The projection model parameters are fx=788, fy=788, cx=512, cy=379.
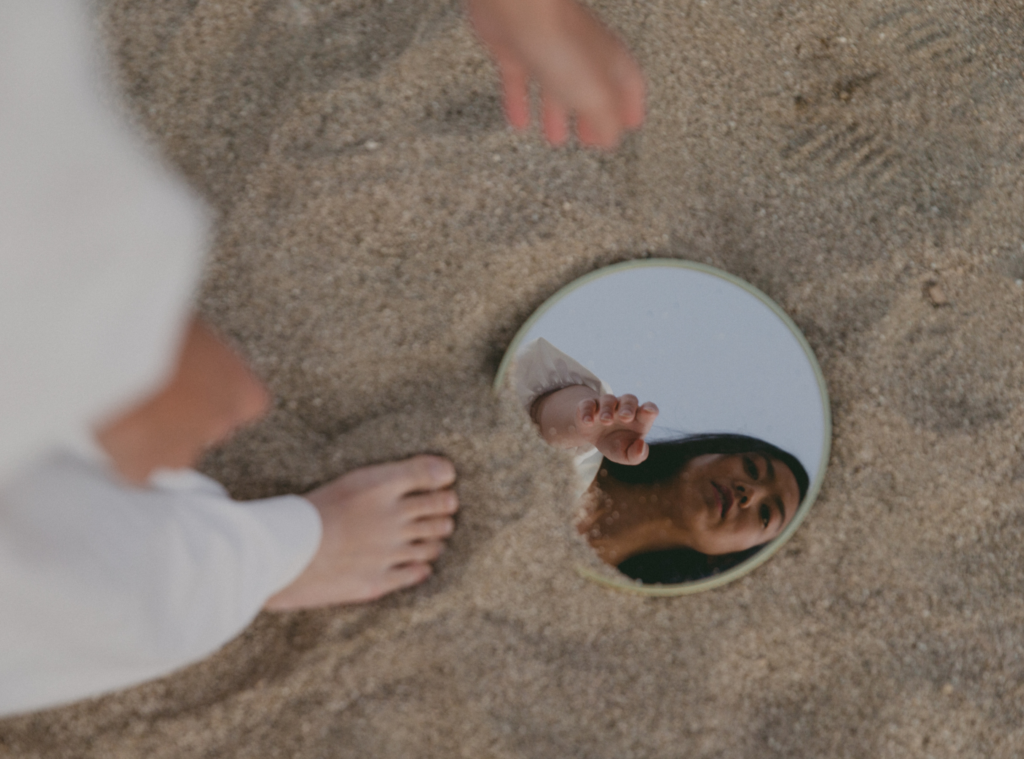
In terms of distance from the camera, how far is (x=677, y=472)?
1.10 metres

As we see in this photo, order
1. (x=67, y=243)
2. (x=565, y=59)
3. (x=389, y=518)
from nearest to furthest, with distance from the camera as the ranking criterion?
Result: (x=67, y=243)
(x=565, y=59)
(x=389, y=518)

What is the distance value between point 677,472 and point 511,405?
0.82 feet

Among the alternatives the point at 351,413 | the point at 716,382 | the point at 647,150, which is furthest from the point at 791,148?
the point at 351,413

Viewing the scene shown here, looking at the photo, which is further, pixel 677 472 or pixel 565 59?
pixel 677 472

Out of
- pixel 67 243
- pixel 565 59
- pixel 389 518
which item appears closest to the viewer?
pixel 67 243

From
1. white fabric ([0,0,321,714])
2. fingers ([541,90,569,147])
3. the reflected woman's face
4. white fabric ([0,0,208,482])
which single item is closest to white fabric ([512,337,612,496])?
the reflected woman's face

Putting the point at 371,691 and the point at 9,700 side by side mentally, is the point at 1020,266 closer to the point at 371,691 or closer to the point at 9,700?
the point at 371,691

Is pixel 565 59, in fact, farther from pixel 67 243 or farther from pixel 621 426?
pixel 621 426

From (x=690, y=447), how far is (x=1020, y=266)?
59 centimetres

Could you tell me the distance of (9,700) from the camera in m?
0.77

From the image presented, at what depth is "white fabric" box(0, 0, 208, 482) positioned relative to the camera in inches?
18.0

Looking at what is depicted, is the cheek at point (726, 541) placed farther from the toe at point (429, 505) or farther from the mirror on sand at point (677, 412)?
the toe at point (429, 505)

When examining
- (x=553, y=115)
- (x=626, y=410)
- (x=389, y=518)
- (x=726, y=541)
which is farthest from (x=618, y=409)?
(x=553, y=115)

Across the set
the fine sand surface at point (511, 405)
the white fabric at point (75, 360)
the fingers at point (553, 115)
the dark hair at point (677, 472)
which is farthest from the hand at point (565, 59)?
the dark hair at point (677, 472)
